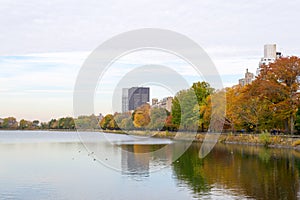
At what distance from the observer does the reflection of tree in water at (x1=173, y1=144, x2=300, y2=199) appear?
2303 cm

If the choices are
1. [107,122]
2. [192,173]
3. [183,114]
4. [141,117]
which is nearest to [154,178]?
[192,173]

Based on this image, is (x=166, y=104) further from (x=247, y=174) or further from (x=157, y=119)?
(x=247, y=174)

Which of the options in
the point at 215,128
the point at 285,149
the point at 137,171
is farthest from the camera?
the point at 215,128

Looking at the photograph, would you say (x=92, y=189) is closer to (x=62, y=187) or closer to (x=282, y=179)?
(x=62, y=187)

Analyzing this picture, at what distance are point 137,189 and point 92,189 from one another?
2477 mm

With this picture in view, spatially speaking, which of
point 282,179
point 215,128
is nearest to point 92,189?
point 282,179

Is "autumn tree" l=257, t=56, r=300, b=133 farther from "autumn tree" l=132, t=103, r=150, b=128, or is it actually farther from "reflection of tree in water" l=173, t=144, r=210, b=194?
"autumn tree" l=132, t=103, r=150, b=128

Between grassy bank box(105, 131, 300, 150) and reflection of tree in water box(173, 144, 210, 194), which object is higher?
grassy bank box(105, 131, 300, 150)

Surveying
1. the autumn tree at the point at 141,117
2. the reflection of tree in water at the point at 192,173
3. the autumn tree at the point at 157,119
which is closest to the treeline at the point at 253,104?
the autumn tree at the point at 157,119

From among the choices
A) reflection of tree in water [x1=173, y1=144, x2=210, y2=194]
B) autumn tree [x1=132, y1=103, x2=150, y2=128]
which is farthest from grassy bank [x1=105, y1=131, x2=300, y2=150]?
autumn tree [x1=132, y1=103, x2=150, y2=128]

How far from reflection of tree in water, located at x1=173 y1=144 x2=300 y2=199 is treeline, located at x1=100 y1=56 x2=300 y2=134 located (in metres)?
10.6

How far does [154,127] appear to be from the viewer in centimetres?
10544

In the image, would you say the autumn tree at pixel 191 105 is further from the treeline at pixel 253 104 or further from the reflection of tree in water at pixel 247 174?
the reflection of tree in water at pixel 247 174

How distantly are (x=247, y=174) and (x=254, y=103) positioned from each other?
1121 inches
